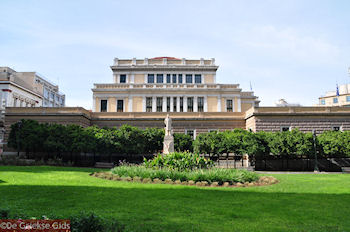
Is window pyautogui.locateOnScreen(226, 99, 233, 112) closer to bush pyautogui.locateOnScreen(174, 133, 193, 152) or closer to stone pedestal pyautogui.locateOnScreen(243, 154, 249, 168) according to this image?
stone pedestal pyautogui.locateOnScreen(243, 154, 249, 168)

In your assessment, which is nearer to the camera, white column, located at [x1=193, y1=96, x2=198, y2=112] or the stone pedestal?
the stone pedestal

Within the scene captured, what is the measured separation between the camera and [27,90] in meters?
62.1

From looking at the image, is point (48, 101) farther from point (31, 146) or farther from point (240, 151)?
point (240, 151)

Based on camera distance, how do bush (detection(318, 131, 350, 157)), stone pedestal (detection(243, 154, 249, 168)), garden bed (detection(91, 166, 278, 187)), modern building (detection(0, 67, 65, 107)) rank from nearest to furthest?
garden bed (detection(91, 166, 278, 187))
bush (detection(318, 131, 350, 157))
stone pedestal (detection(243, 154, 249, 168))
modern building (detection(0, 67, 65, 107))

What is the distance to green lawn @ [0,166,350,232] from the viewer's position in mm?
6840

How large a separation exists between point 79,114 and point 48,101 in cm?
4799

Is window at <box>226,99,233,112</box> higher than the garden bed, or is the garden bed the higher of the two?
window at <box>226,99,233,112</box>

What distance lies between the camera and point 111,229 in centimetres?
549

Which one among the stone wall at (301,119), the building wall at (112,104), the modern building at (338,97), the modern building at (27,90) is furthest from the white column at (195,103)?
the modern building at (338,97)

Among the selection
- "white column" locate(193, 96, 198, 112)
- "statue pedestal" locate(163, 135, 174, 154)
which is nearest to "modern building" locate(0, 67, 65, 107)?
"white column" locate(193, 96, 198, 112)

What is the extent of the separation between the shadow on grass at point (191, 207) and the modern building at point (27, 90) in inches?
1997

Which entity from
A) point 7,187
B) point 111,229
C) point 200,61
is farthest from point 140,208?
point 200,61

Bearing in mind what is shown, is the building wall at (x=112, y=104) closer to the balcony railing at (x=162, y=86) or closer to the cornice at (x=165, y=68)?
the balcony railing at (x=162, y=86)

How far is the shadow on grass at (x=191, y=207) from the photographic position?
6844 mm
